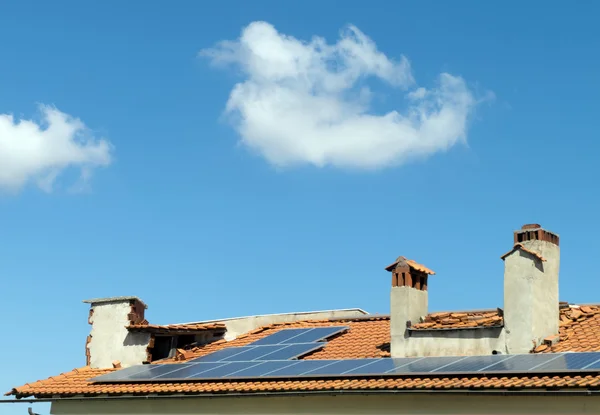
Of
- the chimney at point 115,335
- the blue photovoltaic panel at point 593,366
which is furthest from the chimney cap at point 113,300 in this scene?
the blue photovoltaic panel at point 593,366

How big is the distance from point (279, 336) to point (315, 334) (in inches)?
43.2

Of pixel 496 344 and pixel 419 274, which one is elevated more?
pixel 419 274

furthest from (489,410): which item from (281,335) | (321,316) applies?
(321,316)

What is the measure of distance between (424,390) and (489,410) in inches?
46.6

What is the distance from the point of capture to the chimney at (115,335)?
2702cm

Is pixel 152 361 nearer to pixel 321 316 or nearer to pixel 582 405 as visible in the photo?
pixel 321 316

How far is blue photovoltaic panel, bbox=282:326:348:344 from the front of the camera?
25172 millimetres

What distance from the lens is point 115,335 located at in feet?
89.9

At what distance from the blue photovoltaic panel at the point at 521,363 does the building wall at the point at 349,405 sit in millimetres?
744

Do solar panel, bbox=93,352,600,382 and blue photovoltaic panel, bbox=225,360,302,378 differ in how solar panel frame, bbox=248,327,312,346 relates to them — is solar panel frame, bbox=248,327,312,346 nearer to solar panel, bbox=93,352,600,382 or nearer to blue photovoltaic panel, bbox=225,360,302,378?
solar panel, bbox=93,352,600,382

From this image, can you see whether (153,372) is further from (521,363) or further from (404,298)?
(521,363)

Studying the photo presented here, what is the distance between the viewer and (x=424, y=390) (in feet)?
61.2

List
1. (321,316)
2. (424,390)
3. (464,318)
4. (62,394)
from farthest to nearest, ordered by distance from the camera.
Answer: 1. (321,316)
2. (62,394)
3. (464,318)
4. (424,390)

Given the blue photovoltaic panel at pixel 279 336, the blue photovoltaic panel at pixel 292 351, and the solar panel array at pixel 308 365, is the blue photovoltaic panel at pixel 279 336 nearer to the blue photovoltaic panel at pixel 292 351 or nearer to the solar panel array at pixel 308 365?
the solar panel array at pixel 308 365
